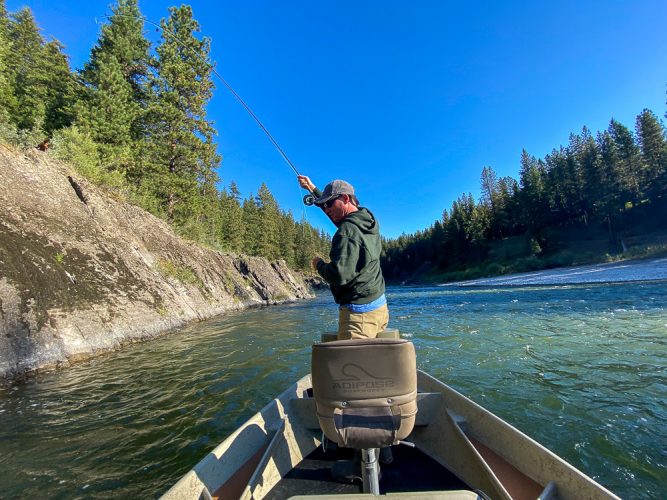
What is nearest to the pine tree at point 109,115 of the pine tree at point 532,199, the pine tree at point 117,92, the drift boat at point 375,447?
the pine tree at point 117,92

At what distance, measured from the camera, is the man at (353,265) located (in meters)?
3.02

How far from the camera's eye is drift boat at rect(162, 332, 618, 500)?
2.06 m

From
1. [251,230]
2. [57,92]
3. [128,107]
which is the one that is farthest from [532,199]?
[57,92]

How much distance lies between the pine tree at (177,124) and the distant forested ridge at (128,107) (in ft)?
0.25

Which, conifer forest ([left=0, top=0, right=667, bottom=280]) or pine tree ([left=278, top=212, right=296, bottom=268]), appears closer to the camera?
conifer forest ([left=0, top=0, right=667, bottom=280])

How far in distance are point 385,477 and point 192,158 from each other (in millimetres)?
27241

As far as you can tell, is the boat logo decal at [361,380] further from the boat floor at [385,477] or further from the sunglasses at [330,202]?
the sunglasses at [330,202]

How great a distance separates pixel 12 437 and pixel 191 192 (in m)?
23.7

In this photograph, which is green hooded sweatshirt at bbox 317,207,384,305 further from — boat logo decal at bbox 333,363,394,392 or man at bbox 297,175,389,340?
boat logo decal at bbox 333,363,394,392

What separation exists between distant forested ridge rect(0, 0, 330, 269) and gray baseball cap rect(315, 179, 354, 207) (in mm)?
16071

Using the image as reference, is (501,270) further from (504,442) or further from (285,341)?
(504,442)

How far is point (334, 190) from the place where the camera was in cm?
344

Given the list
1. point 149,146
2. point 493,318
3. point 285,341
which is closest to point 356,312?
point 285,341

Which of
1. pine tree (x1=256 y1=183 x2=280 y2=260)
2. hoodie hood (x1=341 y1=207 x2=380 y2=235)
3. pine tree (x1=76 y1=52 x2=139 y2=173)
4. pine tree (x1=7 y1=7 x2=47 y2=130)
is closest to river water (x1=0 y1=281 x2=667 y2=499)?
hoodie hood (x1=341 y1=207 x2=380 y2=235)
